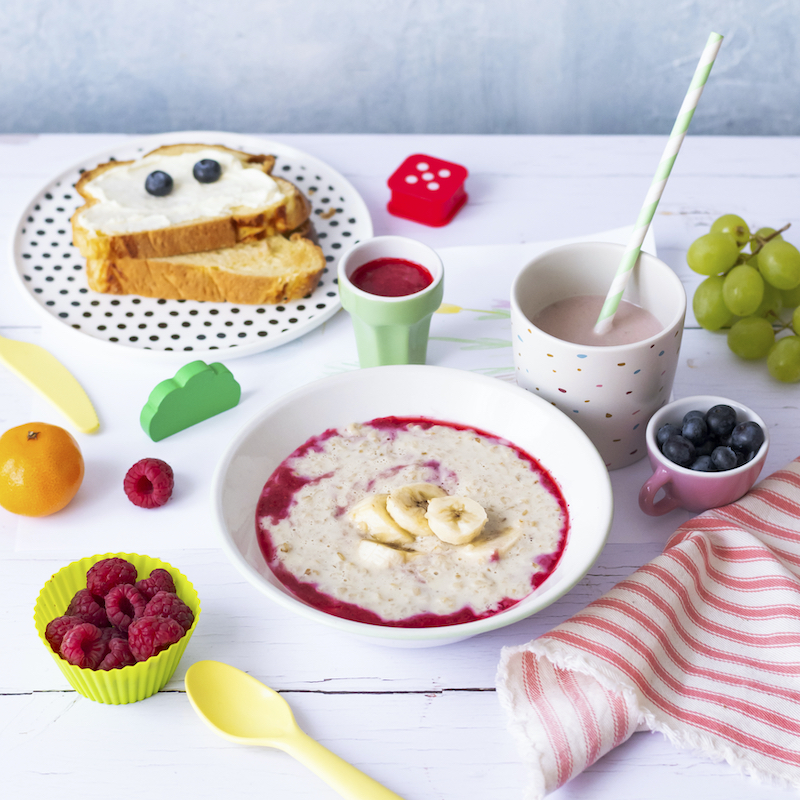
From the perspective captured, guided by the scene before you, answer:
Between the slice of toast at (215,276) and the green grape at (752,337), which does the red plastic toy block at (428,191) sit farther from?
the green grape at (752,337)

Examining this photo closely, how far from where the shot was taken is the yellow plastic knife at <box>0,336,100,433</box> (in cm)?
129

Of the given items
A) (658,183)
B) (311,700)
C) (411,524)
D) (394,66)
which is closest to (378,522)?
(411,524)

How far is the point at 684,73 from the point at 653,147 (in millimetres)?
286

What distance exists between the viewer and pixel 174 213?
5.07 feet

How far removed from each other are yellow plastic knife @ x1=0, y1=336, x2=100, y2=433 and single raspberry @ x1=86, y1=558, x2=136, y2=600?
0.34 metres

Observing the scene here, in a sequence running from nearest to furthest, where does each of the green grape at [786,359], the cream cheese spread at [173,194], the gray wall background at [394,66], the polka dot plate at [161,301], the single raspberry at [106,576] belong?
the single raspberry at [106,576] < the green grape at [786,359] < the polka dot plate at [161,301] < the cream cheese spread at [173,194] < the gray wall background at [394,66]

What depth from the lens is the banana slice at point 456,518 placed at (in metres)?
1.01

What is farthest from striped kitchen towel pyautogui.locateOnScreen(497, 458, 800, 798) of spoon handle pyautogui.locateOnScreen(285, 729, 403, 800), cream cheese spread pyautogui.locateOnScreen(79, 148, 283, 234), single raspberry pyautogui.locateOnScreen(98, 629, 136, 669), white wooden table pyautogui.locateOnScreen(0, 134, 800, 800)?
cream cheese spread pyautogui.locateOnScreen(79, 148, 283, 234)

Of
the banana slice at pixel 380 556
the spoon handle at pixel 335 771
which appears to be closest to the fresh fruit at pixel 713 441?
the banana slice at pixel 380 556

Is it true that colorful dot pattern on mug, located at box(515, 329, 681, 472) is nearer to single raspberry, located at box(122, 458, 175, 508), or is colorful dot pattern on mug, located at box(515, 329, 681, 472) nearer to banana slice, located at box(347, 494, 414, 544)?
banana slice, located at box(347, 494, 414, 544)

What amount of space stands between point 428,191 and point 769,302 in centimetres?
63

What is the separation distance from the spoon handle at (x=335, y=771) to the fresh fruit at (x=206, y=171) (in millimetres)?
1048

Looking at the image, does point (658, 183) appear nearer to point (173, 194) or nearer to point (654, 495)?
point (654, 495)

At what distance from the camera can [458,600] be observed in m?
0.97
